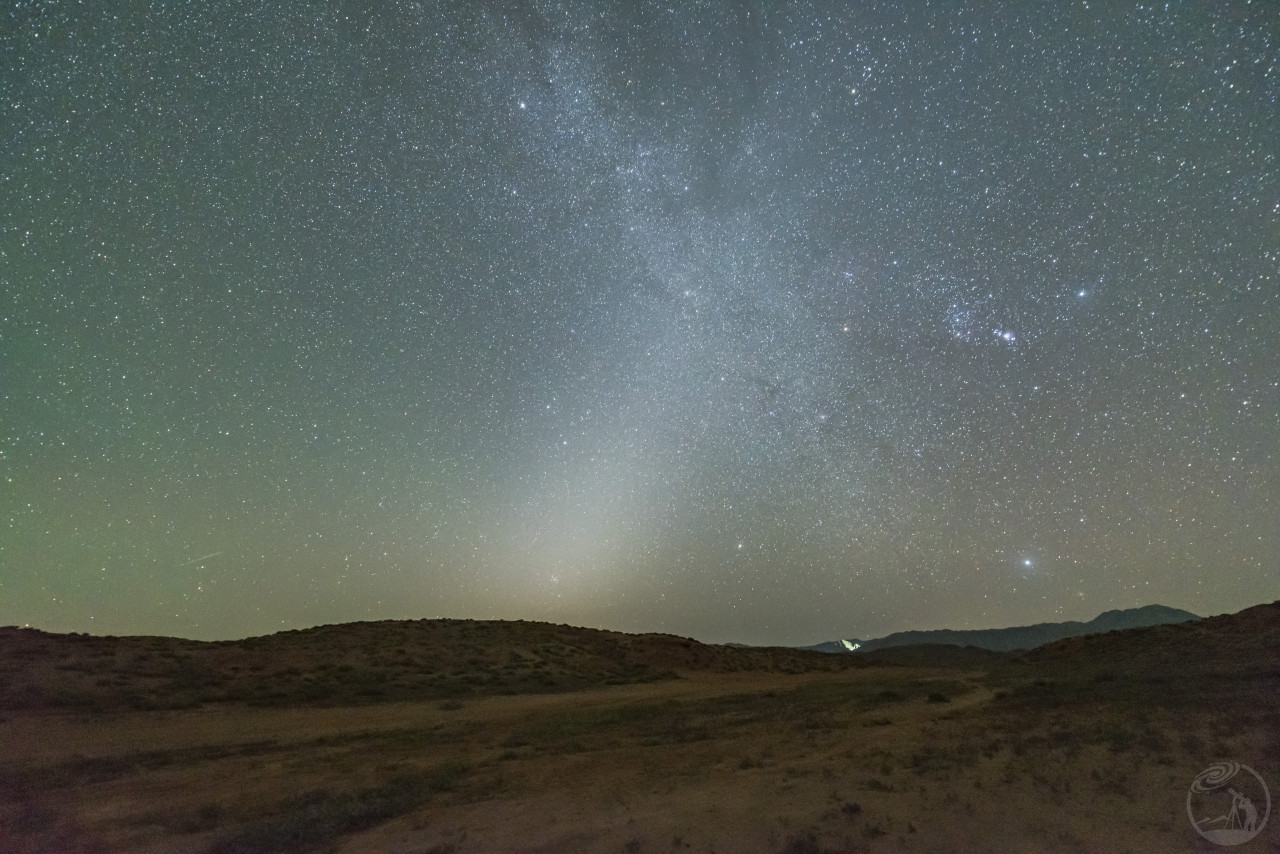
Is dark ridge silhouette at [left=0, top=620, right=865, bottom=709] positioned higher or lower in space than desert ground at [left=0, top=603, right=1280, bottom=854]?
higher

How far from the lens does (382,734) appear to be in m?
18.9

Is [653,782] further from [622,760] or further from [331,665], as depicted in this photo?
[331,665]

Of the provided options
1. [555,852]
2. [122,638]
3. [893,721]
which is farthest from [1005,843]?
[122,638]

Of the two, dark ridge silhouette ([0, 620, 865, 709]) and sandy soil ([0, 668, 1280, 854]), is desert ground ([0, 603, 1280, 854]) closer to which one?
sandy soil ([0, 668, 1280, 854])

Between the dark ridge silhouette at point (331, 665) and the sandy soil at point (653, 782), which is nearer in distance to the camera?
the sandy soil at point (653, 782)

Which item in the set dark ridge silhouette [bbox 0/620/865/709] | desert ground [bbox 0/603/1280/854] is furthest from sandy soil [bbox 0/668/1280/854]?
dark ridge silhouette [bbox 0/620/865/709]

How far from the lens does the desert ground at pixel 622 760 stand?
9016 millimetres

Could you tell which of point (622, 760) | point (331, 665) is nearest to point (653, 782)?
point (622, 760)

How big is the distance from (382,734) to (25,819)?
876cm

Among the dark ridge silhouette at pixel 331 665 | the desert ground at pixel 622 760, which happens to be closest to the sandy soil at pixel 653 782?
the desert ground at pixel 622 760

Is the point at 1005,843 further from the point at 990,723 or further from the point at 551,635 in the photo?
the point at 551,635

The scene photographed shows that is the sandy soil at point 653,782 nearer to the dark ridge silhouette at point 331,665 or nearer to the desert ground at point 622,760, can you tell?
the desert ground at point 622,760

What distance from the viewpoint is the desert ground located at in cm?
902

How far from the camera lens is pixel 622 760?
45.9ft
